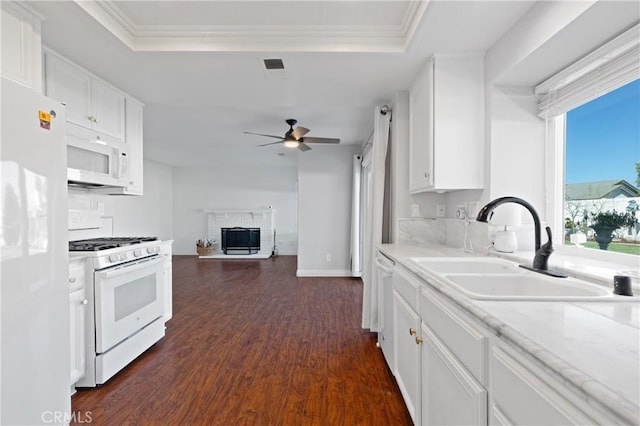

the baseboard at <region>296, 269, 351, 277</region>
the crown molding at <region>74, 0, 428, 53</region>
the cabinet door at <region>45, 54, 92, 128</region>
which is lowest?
the baseboard at <region>296, 269, 351, 277</region>

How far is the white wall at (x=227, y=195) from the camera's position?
8.08 meters

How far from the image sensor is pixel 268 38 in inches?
79.0

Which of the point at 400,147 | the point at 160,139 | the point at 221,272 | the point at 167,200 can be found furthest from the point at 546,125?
the point at 167,200

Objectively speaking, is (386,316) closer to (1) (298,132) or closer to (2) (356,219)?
(1) (298,132)

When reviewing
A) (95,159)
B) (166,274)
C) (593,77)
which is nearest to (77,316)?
(166,274)

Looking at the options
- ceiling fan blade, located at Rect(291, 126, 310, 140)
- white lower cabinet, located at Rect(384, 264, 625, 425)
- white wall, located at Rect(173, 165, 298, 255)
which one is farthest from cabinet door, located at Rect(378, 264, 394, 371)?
white wall, located at Rect(173, 165, 298, 255)

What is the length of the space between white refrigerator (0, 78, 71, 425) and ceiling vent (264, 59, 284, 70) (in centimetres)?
129

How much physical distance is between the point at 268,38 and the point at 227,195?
651cm

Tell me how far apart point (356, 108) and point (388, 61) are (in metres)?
1.11

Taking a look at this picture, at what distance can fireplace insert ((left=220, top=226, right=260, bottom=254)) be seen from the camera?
25.9 feet

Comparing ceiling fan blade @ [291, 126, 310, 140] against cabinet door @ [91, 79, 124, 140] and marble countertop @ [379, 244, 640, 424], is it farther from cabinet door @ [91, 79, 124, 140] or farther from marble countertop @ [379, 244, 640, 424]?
marble countertop @ [379, 244, 640, 424]

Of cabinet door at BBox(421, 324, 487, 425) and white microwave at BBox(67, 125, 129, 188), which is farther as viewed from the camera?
white microwave at BBox(67, 125, 129, 188)

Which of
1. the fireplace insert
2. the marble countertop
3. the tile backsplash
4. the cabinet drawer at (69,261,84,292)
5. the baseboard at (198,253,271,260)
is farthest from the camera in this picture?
the fireplace insert

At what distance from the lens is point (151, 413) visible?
1765 mm
